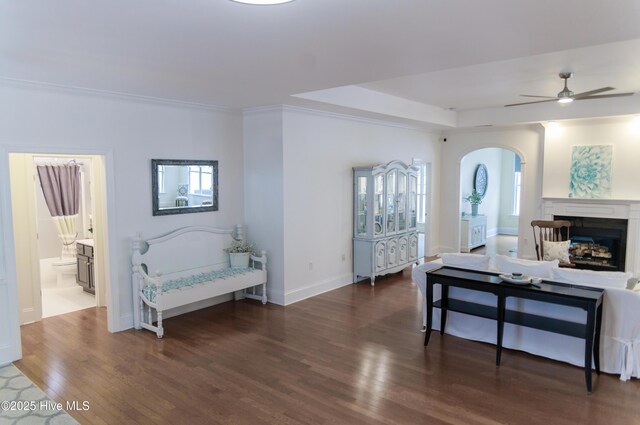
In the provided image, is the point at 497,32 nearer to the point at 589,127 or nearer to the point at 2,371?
the point at 2,371

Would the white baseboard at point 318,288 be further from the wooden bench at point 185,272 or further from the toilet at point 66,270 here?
the toilet at point 66,270

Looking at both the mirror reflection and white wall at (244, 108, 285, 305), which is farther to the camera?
white wall at (244, 108, 285, 305)

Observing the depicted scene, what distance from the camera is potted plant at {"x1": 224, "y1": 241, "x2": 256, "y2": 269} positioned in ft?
18.8

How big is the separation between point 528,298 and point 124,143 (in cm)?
437

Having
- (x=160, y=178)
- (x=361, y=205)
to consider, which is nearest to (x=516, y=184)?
(x=361, y=205)

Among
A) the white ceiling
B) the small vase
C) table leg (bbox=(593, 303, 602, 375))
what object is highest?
the white ceiling

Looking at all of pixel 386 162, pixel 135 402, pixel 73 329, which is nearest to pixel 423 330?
pixel 135 402

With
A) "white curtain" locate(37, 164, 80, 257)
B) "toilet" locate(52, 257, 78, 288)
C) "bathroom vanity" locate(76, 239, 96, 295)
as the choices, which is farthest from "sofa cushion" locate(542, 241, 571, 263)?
"white curtain" locate(37, 164, 80, 257)

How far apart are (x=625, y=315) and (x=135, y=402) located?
4.04 metres

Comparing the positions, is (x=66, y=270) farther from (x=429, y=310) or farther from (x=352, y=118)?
(x=429, y=310)

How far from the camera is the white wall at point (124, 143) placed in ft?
13.1

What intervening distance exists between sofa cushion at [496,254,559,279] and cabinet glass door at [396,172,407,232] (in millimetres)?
2950

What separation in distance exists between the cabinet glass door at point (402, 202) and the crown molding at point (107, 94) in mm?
3061

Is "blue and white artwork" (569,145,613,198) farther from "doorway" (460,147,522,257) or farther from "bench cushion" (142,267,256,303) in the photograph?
"bench cushion" (142,267,256,303)
